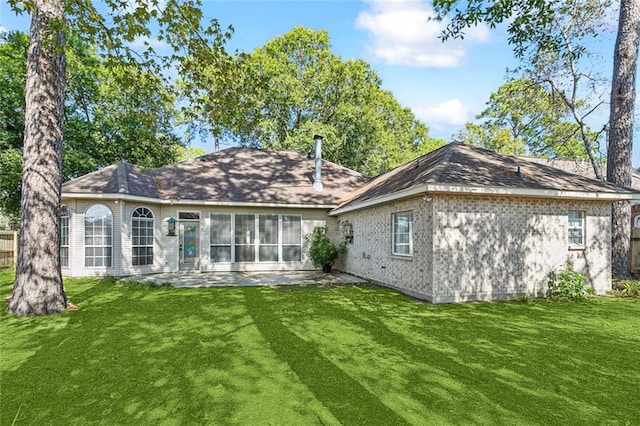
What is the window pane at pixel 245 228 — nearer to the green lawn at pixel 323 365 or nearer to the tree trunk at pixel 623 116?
the green lawn at pixel 323 365

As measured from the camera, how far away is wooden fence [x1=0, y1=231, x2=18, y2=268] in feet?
47.2

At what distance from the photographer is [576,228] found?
8.77 meters

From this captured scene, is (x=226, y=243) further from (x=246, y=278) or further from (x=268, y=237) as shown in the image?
(x=246, y=278)

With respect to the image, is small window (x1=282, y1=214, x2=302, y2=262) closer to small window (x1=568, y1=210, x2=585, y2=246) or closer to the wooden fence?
small window (x1=568, y1=210, x2=585, y2=246)

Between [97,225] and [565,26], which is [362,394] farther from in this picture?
[565,26]

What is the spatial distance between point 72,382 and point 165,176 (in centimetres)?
A: 1174

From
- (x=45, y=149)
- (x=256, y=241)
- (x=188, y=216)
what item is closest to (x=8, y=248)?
(x=188, y=216)

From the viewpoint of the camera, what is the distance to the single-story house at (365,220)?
7.85 metres

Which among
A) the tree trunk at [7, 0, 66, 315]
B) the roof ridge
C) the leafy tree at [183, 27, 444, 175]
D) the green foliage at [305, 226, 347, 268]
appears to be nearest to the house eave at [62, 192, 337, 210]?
the green foliage at [305, 226, 347, 268]

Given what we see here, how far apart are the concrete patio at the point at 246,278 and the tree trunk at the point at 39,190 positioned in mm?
3868

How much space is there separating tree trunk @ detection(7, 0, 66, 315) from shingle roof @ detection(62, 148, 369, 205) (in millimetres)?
4973

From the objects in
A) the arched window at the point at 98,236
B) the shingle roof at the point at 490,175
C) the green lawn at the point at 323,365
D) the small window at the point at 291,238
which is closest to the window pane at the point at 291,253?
the small window at the point at 291,238

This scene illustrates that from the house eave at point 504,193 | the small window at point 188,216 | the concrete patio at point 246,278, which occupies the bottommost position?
the concrete patio at point 246,278

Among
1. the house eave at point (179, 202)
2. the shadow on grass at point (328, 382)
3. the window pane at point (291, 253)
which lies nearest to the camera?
the shadow on grass at point (328, 382)
